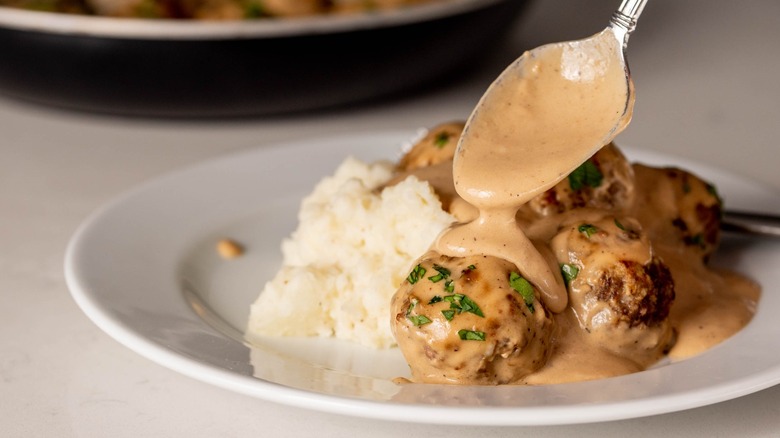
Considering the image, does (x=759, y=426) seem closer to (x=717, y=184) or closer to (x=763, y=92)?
(x=717, y=184)

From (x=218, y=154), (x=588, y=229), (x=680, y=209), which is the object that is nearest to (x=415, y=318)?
(x=588, y=229)

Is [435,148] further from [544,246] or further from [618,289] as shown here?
[618,289]

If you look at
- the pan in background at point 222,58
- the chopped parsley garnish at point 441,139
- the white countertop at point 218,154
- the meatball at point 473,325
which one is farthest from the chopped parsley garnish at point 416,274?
the pan in background at point 222,58

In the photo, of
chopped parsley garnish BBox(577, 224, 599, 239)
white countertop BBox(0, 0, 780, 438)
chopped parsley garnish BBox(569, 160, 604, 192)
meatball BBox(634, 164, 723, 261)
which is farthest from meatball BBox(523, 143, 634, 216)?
white countertop BBox(0, 0, 780, 438)

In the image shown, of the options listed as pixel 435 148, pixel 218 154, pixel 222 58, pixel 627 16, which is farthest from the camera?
pixel 218 154

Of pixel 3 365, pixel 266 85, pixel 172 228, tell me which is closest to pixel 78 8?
pixel 266 85

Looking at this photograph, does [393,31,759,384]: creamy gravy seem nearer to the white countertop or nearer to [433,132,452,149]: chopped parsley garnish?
the white countertop
